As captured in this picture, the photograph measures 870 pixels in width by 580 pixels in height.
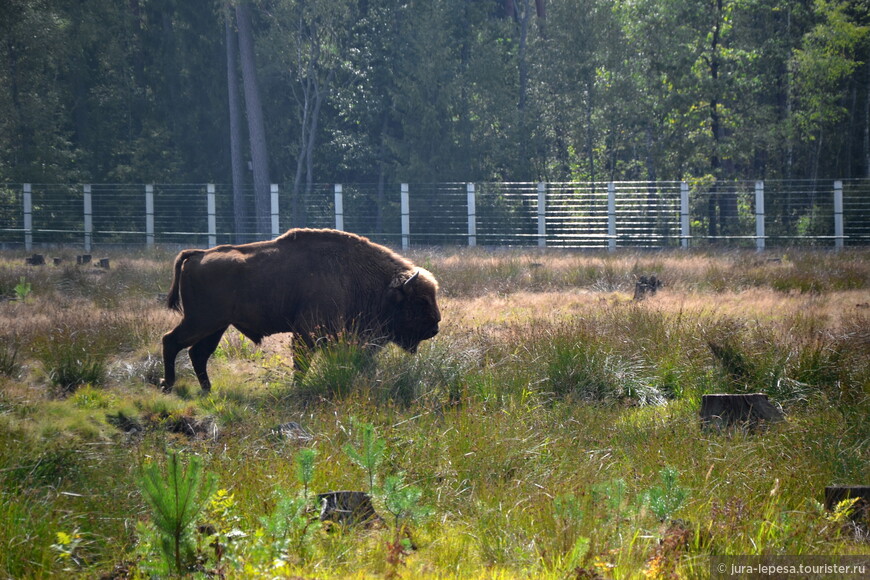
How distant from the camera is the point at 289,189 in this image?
40812 mm

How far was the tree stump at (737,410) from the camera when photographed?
6629mm

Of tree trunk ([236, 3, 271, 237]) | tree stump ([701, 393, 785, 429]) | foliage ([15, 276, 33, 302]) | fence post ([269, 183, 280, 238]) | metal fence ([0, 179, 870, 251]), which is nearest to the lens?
tree stump ([701, 393, 785, 429])

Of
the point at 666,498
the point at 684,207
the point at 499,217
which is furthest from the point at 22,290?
the point at 499,217

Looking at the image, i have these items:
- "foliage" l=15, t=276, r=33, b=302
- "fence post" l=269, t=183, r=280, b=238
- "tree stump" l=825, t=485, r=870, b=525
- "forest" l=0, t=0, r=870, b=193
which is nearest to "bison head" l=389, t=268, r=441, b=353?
"tree stump" l=825, t=485, r=870, b=525

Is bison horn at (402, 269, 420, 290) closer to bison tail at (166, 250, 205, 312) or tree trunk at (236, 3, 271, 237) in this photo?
bison tail at (166, 250, 205, 312)

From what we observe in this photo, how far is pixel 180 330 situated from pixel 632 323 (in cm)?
491

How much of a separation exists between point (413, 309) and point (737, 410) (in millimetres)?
3627

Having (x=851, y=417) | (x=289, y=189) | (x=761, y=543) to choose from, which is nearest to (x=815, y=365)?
(x=851, y=417)

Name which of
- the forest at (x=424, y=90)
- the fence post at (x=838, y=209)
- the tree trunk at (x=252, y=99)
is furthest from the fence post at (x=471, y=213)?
the fence post at (x=838, y=209)

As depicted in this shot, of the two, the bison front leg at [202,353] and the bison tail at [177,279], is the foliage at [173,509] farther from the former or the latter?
the bison tail at [177,279]

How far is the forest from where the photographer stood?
34.0 m

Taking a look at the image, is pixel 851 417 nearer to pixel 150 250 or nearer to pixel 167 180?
pixel 150 250

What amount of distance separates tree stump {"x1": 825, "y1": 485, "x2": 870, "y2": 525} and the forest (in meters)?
28.5

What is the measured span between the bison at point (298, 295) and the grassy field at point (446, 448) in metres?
0.44
